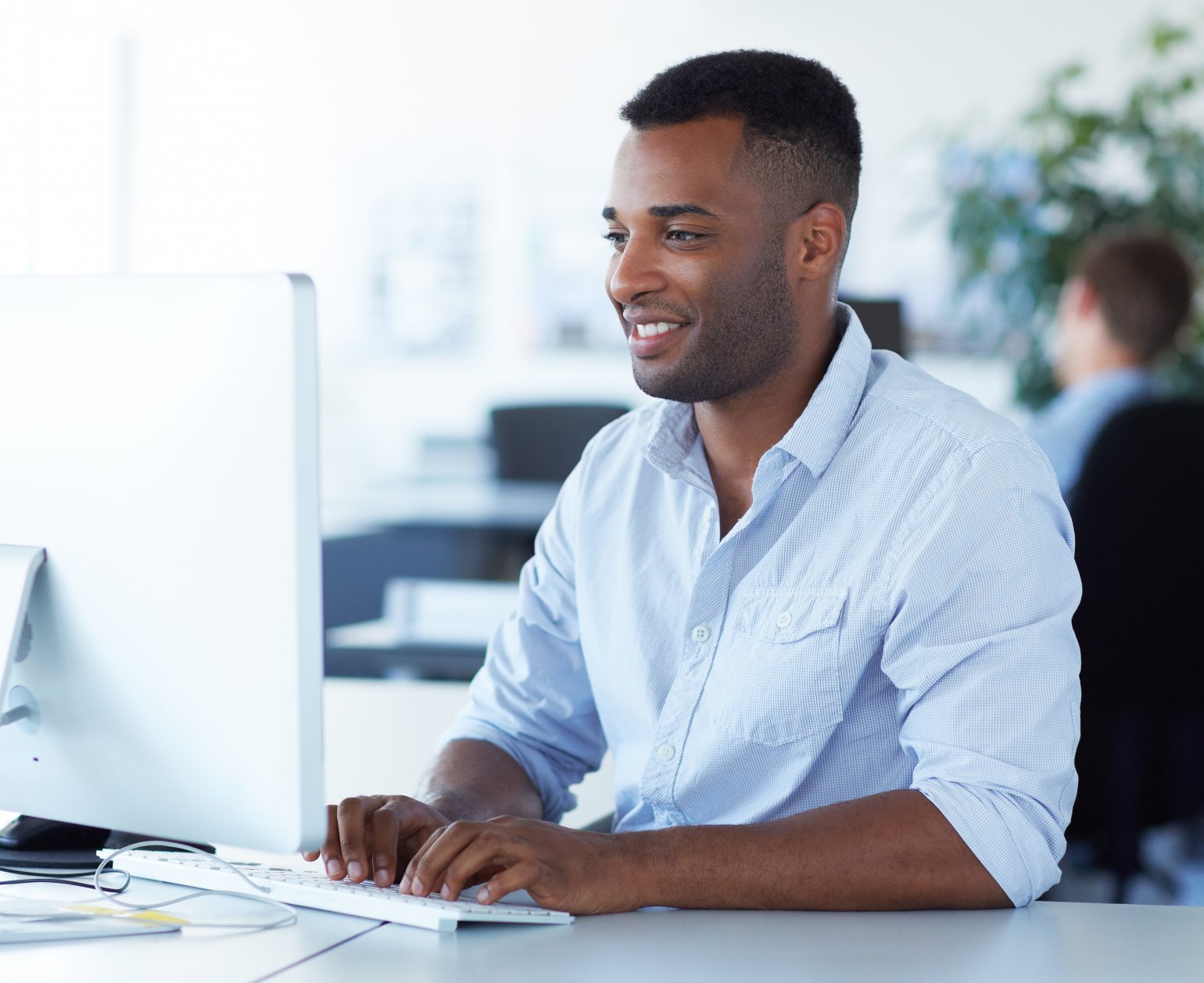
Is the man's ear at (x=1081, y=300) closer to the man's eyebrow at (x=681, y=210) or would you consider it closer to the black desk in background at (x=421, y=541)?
the black desk in background at (x=421, y=541)

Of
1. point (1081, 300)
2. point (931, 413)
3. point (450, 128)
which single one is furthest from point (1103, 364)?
point (450, 128)

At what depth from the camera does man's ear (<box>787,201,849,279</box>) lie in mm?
1470

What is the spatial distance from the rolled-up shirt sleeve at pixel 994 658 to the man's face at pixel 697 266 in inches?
11.0

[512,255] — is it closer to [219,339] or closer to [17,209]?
[17,209]

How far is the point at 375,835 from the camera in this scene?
3.85 feet

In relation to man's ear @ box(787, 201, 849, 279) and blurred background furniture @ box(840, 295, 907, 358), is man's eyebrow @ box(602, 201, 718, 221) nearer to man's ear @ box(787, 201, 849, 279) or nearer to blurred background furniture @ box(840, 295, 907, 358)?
man's ear @ box(787, 201, 849, 279)

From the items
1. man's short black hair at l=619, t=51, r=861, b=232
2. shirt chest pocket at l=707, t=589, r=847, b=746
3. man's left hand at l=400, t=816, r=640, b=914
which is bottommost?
man's left hand at l=400, t=816, r=640, b=914

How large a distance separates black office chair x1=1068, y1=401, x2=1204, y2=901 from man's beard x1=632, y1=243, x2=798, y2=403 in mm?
1210

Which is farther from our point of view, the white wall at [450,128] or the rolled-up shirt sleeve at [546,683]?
the white wall at [450,128]

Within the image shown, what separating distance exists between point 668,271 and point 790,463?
0.78ft

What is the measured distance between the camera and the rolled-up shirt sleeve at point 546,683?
61.4 inches

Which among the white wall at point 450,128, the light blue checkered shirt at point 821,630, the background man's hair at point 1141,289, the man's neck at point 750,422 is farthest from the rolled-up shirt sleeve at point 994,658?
the white wall at point 450,128

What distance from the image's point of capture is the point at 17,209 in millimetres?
3969

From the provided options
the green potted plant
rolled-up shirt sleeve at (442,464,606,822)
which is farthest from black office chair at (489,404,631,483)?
rolled-up shirt sleeve at (442,464,606,822)
